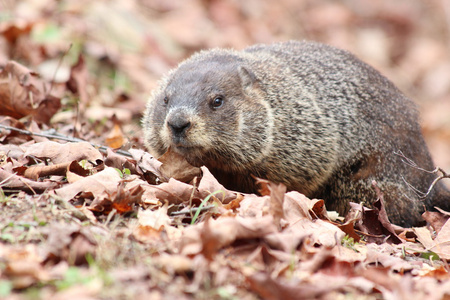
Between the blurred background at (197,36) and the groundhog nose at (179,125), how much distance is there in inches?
111

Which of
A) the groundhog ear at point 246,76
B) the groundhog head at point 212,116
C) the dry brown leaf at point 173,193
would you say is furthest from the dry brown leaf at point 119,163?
the groundhog ear at point 246,76

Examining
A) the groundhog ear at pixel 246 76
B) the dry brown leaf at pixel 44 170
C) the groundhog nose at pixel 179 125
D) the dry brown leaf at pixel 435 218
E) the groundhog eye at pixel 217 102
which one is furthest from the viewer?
the dry brown leaf at pixel 435 218

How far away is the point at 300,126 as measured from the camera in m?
6.53

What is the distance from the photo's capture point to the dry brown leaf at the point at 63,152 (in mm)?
5617

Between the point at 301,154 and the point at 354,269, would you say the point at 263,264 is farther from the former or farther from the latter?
the point at 301,154

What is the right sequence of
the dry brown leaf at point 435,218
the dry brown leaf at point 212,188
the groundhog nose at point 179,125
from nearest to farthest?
1. the dry brown leaf at point 212,188
2. the groundhog nose at point 179,125
3. the dry brown leaf at point 435,218

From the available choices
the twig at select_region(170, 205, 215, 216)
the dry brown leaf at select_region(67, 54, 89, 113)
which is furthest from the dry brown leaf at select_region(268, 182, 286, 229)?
the dry brown leaf at select_region(67, 54, 89, 113)

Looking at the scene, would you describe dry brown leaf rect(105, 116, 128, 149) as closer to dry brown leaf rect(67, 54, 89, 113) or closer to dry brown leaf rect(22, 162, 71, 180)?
dry brown leaf rect(67, 54, 89, 113)

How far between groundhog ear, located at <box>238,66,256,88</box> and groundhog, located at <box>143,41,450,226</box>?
0.04 ft

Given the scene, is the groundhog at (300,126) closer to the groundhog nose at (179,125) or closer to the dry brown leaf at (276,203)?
the groundhog nose at (179,125)

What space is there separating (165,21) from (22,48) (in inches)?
207

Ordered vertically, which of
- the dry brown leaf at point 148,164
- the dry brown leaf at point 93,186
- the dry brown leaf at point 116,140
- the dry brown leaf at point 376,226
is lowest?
the dry brown leaf at point 116,140

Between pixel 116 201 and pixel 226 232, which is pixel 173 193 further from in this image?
pixel 226 232

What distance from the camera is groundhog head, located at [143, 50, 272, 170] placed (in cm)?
569
